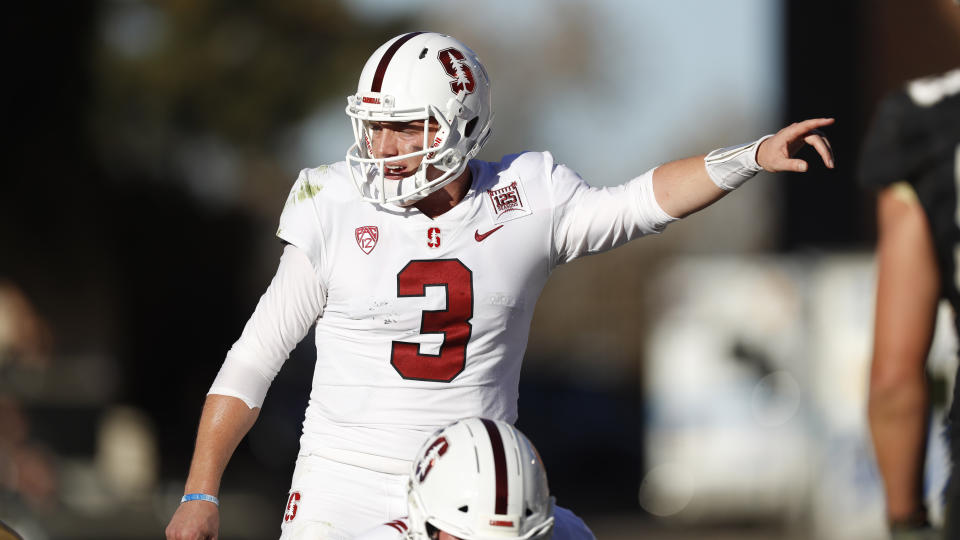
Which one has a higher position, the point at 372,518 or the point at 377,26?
the point at 377,26

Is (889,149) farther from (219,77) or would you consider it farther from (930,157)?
(219,77)

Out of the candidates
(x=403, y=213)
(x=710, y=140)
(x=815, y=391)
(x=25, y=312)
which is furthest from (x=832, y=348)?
(x=710, y=140)

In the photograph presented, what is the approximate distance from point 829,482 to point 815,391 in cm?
89

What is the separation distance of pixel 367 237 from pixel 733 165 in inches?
44.5

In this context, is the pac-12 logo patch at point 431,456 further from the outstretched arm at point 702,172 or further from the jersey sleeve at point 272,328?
the outstretched arm at point 702,172

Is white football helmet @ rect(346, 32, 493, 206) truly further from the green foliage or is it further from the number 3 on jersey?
the green foliage

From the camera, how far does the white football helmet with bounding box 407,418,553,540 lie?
12.1ft

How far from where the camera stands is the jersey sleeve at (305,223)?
14.5 ft

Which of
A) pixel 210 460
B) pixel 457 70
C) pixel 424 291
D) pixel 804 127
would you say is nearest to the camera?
pixel 804 127

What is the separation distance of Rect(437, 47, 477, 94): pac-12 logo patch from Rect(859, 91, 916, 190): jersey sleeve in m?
1.53

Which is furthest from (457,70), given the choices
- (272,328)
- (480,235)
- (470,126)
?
(272,328)

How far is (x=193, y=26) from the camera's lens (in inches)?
820

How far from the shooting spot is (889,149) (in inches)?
136

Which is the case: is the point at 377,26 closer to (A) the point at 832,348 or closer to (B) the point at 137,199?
(B) the point at 137,199
